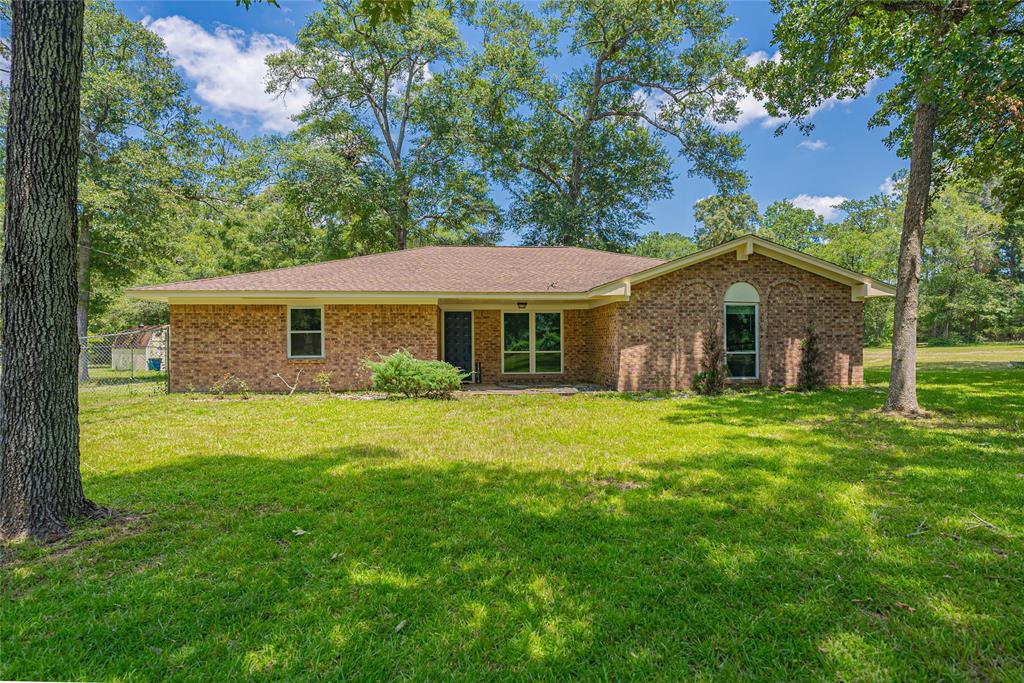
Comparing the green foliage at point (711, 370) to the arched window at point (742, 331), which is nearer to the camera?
the green foliage at point (711, 370)

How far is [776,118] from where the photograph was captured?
1158 centimetres

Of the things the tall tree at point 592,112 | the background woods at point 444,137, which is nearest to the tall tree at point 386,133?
the background woods at point 444,137

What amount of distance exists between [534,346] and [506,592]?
11367mm

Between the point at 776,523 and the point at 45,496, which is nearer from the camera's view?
the point at 45,496

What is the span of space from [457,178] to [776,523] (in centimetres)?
2506

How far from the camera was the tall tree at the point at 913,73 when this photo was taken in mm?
7426

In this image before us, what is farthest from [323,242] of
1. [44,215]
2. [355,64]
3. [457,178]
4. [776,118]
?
[44,215]

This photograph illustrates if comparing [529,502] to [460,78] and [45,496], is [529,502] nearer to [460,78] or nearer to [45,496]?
[45,496]

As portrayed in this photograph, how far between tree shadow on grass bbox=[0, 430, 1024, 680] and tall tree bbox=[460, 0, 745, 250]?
22583 mm

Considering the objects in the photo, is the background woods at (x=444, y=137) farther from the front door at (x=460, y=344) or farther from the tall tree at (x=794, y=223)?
the tall tree at (x=794, y=223)

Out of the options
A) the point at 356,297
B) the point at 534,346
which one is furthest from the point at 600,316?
the point at 356,297

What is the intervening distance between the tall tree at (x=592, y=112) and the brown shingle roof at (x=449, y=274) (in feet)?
31.9

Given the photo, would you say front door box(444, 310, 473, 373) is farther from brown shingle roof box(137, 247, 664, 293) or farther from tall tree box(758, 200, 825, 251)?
tall tree box(758, 200, 825, 251)

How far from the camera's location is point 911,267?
8867mm
